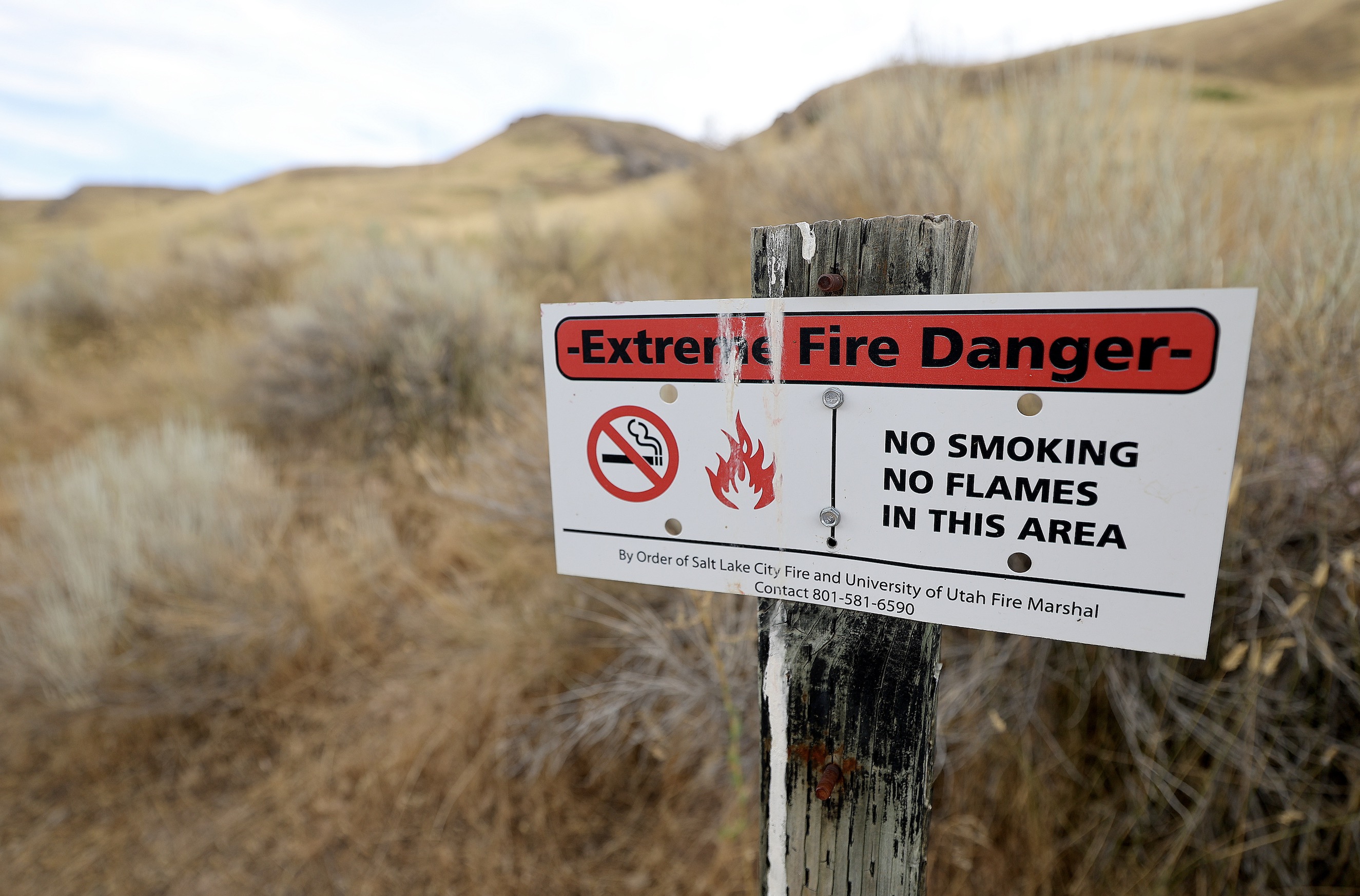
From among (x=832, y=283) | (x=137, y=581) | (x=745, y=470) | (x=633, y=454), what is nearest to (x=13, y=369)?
(x=137, y=581)

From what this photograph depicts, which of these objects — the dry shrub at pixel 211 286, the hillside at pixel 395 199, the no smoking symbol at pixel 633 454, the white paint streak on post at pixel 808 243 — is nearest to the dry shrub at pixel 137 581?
the no smoking symbol at pixel 633 454

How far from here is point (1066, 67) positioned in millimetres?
3316

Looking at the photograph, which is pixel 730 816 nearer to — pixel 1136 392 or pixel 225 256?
pixel 1136 392

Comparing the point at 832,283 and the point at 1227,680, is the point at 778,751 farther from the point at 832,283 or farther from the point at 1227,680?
the point at 1227,680

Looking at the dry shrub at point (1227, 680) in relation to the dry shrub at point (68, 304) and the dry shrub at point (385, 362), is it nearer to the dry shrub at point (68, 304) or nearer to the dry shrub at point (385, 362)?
the dry shrub at point (385, 362)

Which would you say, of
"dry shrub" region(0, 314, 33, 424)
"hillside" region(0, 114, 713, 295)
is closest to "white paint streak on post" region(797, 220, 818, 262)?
"hillside" region(0, 114, 713, 295)

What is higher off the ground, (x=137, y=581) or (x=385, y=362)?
(x=385, y=362)

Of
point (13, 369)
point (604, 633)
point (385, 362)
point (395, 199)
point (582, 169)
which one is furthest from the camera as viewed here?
point (582, 169)

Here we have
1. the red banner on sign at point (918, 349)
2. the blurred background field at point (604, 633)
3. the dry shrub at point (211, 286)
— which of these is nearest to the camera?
the red banner on sign at point (918, 349)

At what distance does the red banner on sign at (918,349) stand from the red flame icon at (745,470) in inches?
3.5

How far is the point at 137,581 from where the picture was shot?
3.17m

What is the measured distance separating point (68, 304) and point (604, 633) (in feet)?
36.9

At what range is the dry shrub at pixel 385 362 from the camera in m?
4.76

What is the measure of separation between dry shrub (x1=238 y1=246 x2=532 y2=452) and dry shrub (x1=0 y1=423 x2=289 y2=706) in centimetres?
116
